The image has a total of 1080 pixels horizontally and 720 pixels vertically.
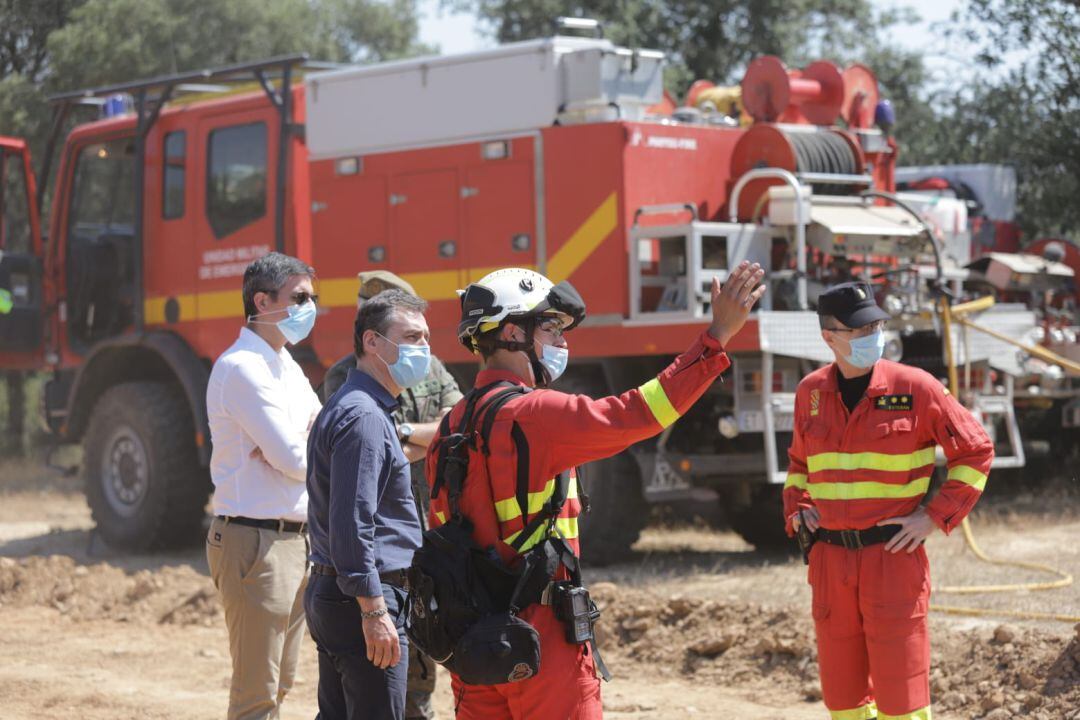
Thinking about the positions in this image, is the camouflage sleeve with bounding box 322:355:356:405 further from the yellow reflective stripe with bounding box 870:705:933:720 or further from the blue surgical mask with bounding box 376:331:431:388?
the yellow reflective stripe with bounding box 870:705:933:720

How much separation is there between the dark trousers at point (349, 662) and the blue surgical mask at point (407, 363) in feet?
1.98

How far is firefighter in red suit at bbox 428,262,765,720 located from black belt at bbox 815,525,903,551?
4.17 ft

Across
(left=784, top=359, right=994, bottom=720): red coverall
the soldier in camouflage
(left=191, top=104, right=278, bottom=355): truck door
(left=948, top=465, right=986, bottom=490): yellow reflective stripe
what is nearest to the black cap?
(left=784, top=359, right=994, bottom=720): red coverall

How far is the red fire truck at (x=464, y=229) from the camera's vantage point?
9852 millimetres

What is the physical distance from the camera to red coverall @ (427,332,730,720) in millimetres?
3883

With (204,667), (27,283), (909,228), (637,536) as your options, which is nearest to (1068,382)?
(909,228)

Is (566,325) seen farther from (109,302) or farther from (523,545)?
(109,302)

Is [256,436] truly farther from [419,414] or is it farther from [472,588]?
[472,588]

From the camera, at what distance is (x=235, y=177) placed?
11.8 meters

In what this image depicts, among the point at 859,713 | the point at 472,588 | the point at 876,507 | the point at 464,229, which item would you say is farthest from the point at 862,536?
the point at 464,229

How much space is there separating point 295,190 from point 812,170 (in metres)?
3.63

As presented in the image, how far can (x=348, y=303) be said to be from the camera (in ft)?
36.3

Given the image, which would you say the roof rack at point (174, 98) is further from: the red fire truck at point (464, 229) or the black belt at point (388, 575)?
the black belt at point (388, 575)

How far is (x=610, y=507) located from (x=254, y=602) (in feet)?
16.1
